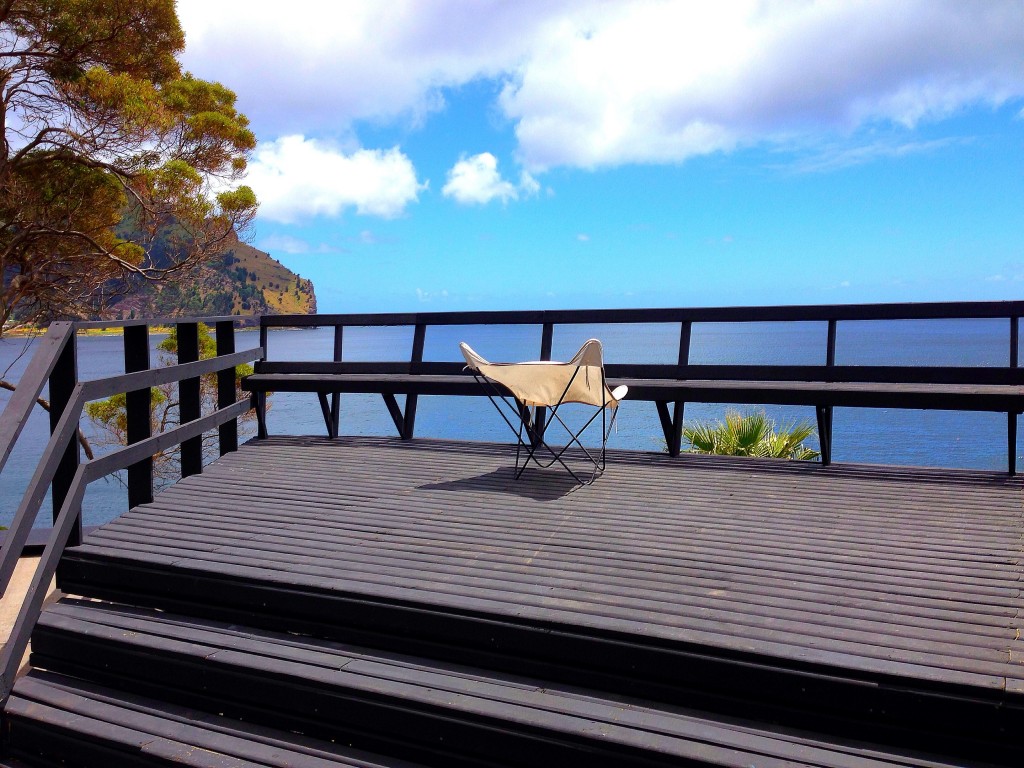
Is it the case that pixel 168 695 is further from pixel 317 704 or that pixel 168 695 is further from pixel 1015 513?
pixel 1015 513

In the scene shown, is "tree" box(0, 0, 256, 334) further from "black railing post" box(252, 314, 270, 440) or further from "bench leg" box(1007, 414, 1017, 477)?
"bench leg" box(1007, 414, 1017, 477)

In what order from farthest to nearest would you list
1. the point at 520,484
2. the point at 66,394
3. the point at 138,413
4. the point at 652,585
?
the point at 520,484, the point at 138,413, the point at 66,394, the point at 652,585

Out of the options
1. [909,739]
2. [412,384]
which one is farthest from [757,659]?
[412,384]

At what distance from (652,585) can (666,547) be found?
0.47 m

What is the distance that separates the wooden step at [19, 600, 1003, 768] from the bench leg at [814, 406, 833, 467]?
2.86m

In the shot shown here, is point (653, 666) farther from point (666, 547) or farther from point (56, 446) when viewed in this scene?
point (56, 446)

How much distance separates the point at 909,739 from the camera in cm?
216

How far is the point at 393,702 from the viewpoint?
8.14 feet

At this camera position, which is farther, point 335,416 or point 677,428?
point 335,416

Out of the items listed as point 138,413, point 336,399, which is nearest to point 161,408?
point 336,399

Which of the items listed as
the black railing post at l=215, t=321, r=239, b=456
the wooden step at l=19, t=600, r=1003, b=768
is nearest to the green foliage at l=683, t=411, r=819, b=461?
the black railing post at l=215, t=321, r=239, b=456

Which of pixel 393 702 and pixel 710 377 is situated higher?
pixel 710 377

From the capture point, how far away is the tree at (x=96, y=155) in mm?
11805

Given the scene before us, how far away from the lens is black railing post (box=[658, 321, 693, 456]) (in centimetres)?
518
